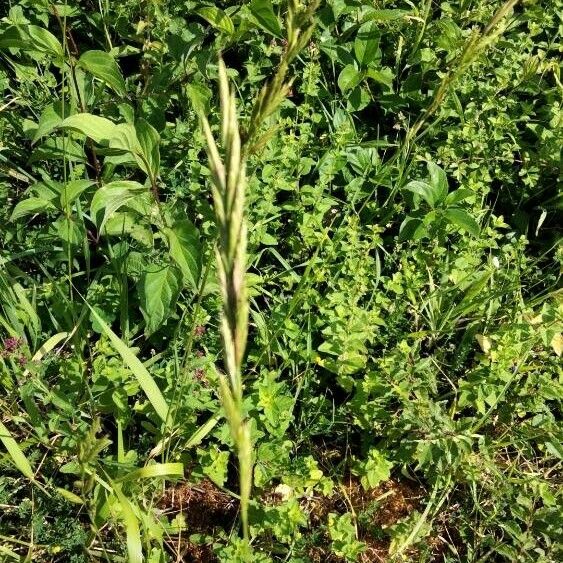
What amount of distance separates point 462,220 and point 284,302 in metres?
0.79

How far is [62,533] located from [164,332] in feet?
2.50

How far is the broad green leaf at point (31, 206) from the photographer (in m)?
2.38

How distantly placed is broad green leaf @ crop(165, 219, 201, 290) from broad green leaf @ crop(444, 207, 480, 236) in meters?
1.11

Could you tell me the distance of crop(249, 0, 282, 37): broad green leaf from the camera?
246 centimetres

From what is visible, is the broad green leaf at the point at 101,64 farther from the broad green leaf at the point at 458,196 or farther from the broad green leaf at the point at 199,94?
the broad green leaf at the point at 458,196

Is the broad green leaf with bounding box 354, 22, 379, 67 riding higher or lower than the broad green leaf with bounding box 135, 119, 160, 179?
higher

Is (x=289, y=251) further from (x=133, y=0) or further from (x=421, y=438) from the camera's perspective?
(x=133, y=0)

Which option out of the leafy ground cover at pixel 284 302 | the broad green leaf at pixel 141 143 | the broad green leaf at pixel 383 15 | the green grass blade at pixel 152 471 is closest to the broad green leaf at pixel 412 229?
the leafy ground cover at pixel 284 302

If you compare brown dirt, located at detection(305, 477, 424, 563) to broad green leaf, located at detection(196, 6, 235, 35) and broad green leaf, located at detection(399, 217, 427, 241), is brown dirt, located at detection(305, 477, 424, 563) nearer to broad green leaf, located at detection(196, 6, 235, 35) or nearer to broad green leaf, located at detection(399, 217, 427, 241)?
broad green leaf, located at detection(399, 217, 427, 241)

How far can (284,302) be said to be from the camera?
8.48 ft

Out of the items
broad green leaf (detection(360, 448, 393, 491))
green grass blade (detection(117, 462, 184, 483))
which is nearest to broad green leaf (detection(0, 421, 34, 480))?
green grass blade (detection(117, 462, 184, 483))

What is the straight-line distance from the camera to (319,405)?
2.51 m

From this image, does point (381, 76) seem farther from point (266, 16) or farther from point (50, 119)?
point (50, 119)

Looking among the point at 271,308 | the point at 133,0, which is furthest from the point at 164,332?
the point at 133,0
